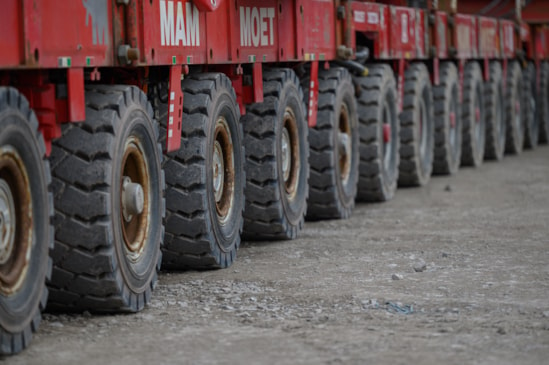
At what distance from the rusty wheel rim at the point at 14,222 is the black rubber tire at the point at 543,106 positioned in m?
16.1

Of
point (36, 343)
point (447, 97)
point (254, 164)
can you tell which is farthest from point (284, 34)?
point (447, 97)

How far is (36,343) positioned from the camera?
587cm

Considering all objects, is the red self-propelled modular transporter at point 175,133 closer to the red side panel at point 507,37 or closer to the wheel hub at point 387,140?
the wheel hub at point 387,140

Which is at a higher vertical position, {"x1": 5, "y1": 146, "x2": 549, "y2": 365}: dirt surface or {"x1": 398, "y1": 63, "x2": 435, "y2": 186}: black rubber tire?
{"x1": 398, "y1": 63, "x2": 435, "y2": 186}: black rubber tire

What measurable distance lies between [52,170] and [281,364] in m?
1.60

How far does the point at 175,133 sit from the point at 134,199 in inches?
37.1

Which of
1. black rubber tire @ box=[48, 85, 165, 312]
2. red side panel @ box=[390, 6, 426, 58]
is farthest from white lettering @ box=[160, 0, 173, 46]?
red side panel @ box=[390, 6, 426, 58]

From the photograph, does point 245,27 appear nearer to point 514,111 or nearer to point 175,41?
point 175,41

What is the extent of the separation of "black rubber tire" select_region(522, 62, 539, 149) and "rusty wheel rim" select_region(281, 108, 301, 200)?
34.8ft

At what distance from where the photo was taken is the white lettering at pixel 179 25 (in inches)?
279

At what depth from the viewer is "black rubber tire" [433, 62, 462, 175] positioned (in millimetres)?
15172

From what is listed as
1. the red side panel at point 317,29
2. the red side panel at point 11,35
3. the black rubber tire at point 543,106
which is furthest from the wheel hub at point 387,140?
the black rubber tire at point 543,106

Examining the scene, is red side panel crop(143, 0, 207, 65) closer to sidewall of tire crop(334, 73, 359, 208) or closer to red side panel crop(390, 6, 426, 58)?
sidewall of tire crop(334, 73, 359, 208)

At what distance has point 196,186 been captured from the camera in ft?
25.2
